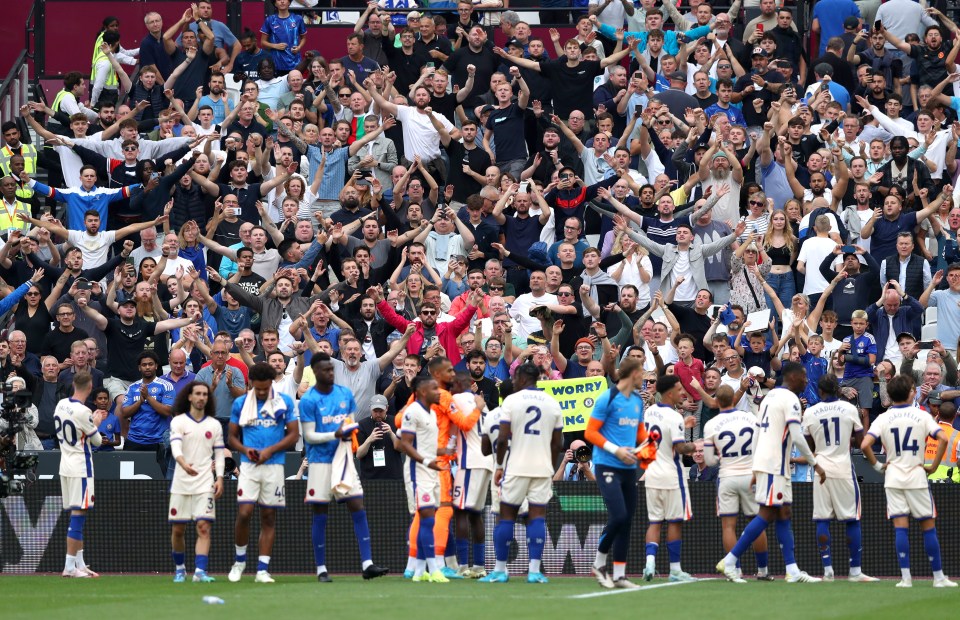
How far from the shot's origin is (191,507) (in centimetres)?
1617

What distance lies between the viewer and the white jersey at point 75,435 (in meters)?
17.0

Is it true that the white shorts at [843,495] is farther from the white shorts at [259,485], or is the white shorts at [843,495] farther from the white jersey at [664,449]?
the white shorts at [259,485]

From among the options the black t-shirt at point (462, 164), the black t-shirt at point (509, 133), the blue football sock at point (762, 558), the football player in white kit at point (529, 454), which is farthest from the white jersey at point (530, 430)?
the black t-shirt at point (509, 133)

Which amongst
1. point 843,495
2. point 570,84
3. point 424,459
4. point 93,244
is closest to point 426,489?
point 424,459

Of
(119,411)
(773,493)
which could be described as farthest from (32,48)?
(773,493)

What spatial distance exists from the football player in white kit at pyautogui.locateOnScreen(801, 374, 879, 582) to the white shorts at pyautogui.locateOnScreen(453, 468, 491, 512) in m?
3.47

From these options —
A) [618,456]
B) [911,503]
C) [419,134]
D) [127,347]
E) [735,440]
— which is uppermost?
[419,134]

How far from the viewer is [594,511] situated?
18562mm

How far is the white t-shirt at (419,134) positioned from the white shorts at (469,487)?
972 cm

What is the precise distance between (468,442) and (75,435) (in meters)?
4.29

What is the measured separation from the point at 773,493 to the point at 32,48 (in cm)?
1951

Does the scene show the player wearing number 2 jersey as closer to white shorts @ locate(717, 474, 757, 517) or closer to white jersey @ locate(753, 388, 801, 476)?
white jersey @ locate(753, 388, 801, 476)

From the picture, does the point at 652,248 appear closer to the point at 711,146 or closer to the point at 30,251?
the point at 711,146

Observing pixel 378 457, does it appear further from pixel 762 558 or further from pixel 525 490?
pixel 762 558
